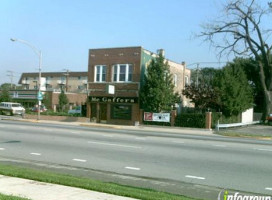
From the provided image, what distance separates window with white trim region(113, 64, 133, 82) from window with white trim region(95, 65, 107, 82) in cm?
132

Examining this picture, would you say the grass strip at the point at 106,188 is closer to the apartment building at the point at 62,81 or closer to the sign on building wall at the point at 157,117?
the sign on building wall at the point at 157,117

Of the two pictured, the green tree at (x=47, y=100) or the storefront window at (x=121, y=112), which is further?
the green tree at (x=47, y=100)

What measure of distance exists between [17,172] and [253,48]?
3883 cm

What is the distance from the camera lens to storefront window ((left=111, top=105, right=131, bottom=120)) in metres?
36.1

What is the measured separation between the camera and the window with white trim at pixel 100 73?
37688 millimetres

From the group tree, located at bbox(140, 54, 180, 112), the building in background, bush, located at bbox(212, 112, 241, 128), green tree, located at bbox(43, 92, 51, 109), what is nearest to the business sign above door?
tree, located at bbox(140, 54, 180, 112)

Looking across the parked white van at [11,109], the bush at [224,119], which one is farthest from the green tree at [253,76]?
the parked white van at [11,109]

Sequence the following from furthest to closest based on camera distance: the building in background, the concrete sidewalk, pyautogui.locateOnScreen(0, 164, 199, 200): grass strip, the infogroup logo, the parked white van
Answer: the building in background < the parked white van < the infogroup logo < pyautogui.locateOnScreen(0, 164, 199, 200): grass strip < the concrete sidewalk

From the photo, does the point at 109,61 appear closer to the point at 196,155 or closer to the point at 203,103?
the point at 203,103

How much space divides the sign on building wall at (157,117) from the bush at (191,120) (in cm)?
104

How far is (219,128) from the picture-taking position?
32438 mm

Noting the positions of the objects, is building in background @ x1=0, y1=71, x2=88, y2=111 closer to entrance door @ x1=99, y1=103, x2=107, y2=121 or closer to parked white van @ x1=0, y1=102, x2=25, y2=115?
parked white van @ x1=0, y1=102, x2=25, y2=115

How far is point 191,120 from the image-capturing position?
1287 inches

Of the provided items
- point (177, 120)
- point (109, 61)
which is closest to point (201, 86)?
point (177, 120)
